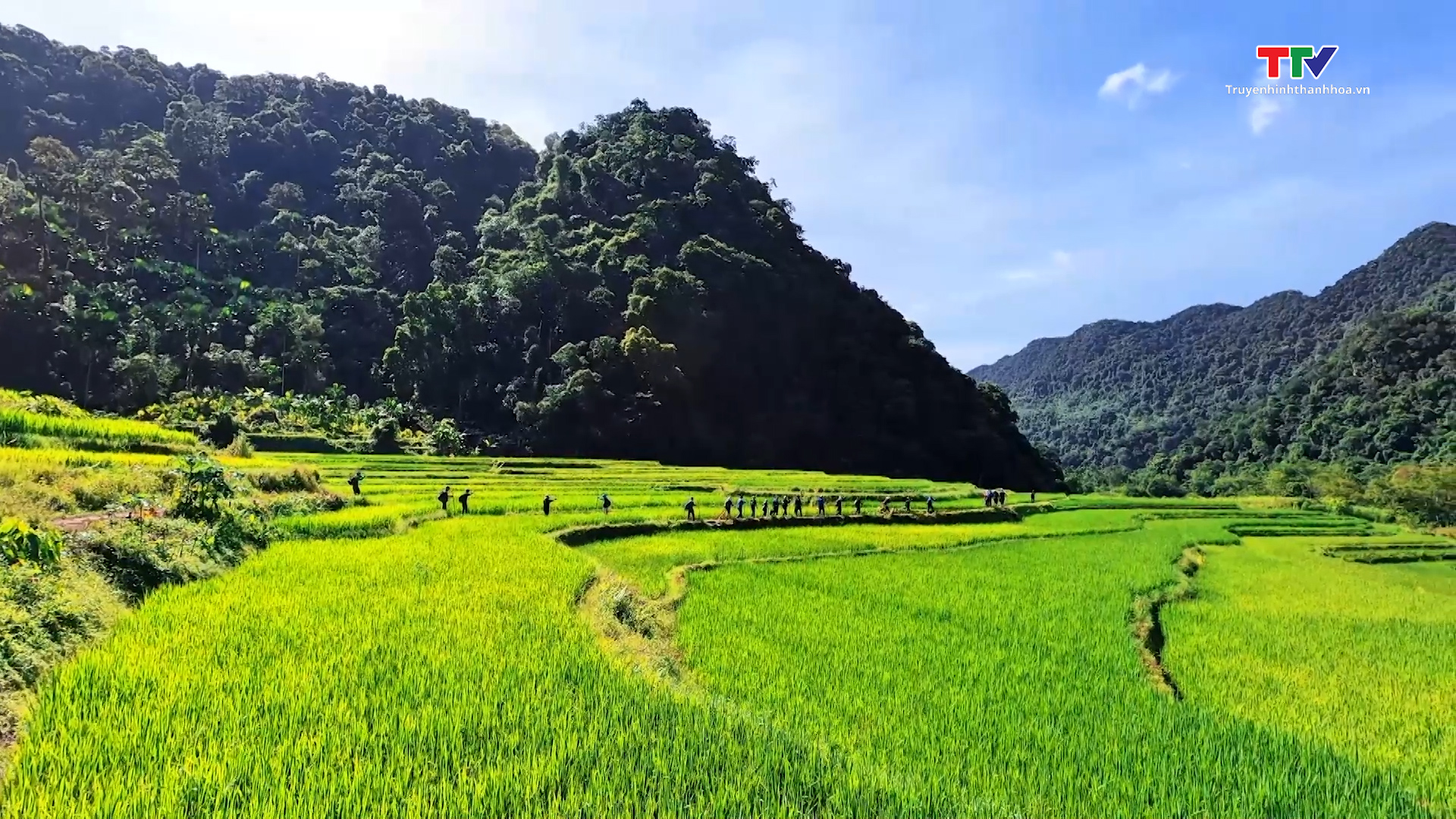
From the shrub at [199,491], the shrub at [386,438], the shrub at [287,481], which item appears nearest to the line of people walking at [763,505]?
the shrub at [287,481]

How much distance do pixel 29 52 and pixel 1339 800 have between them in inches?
3815

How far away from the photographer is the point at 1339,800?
435 cm

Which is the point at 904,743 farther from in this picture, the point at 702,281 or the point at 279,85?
the point at 279,85

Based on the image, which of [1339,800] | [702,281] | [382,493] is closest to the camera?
[1339,800]

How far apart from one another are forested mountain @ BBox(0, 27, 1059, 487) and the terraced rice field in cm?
3408

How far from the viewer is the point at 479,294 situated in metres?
48.2

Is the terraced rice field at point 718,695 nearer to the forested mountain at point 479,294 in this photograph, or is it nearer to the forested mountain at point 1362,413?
the forested mountain at point 479,294

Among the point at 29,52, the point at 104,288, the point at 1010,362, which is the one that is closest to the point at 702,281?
the point at 104,288

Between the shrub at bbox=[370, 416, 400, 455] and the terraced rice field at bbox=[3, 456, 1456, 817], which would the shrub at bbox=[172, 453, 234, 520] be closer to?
the terraced rice field at bbox=[3, 456, 1456, 817]

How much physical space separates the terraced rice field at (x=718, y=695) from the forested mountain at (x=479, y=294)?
34082 mm

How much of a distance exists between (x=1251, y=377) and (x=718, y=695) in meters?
110

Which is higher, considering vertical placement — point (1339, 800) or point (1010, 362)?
point (1010, 362)

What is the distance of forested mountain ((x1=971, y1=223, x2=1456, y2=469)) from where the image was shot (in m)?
60.5

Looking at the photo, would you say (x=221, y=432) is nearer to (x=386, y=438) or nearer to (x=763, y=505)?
(x=386, y=438)
